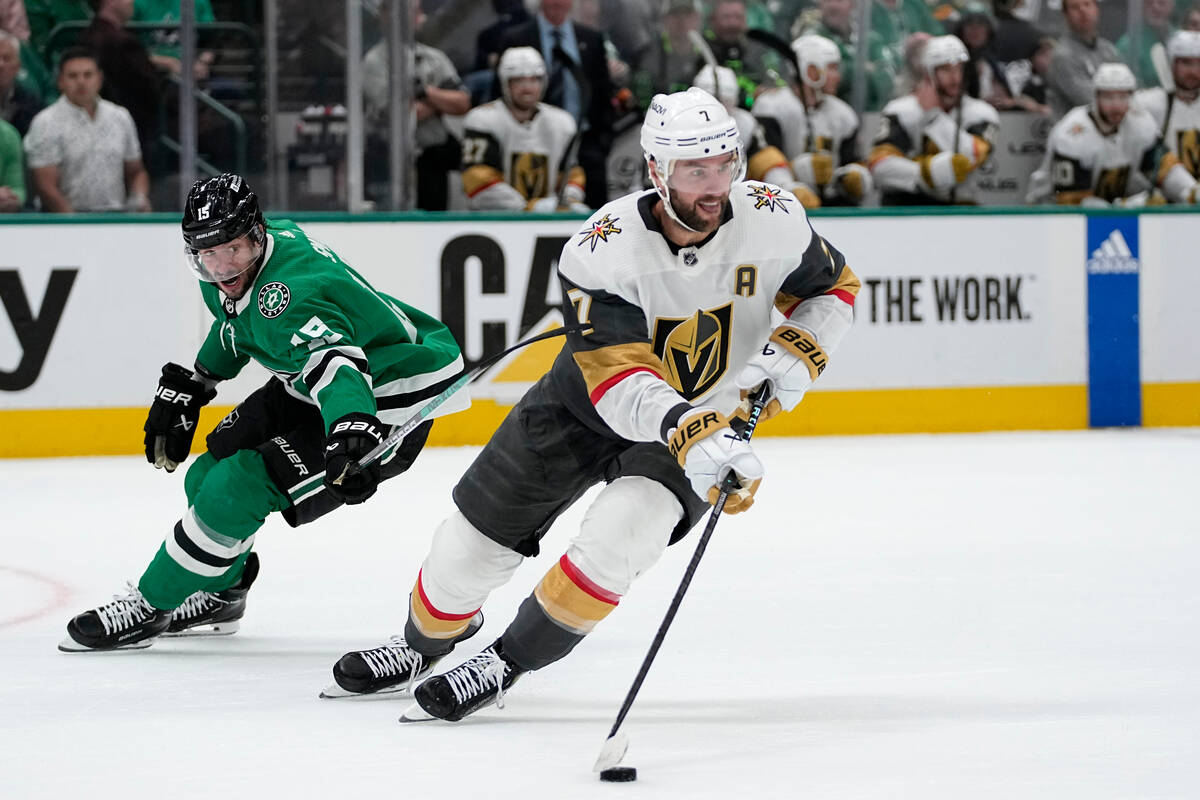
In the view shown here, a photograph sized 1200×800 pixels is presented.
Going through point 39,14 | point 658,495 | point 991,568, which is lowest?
point 991,568

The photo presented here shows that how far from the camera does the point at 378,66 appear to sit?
7086 millimetres

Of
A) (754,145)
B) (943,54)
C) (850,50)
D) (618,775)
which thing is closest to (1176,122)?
(943,54)

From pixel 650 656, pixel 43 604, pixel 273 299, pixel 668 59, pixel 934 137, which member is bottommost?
pixel 43 604

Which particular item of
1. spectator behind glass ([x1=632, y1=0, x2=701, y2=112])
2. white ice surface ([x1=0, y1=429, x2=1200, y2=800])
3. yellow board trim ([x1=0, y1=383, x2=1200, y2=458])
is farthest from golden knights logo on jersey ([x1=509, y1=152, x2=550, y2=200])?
white ice surface ([x1=0, y1=429, x2=1200, y2=800])

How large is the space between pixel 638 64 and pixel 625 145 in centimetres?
41

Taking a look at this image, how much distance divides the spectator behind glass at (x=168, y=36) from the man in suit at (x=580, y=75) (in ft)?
A: 4.55

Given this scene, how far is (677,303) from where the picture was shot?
298 cm

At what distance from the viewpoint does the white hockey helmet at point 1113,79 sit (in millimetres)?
8242

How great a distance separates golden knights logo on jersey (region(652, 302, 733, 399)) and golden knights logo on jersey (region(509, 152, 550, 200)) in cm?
455

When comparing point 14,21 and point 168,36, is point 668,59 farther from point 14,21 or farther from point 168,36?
point 14,21

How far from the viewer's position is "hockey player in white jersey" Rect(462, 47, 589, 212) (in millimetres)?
7449

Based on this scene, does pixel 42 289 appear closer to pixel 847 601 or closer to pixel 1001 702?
pixel 847 601

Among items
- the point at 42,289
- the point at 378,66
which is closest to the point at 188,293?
the point at 42,289

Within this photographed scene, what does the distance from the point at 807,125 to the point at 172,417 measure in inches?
193
